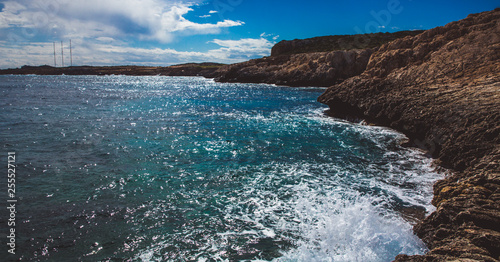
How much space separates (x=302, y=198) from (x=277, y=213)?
1547mm

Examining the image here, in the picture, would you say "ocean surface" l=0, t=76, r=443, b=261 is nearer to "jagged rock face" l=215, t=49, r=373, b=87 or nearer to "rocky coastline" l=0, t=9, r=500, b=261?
"rocky coastline" l=0, t=9, r=500, b=261

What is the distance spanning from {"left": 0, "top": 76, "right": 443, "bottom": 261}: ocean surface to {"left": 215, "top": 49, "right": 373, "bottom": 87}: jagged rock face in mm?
58417

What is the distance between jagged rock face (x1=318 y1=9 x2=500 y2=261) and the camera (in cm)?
630

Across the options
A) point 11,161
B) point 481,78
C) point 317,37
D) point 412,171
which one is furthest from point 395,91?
point 317,37

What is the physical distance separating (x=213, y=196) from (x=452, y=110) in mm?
14030

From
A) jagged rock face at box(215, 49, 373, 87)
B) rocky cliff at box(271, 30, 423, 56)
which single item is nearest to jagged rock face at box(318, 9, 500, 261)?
jagged rock face at box(215, 49, 373, 87)

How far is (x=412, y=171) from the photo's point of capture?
12.7m

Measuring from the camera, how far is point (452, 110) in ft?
48.4

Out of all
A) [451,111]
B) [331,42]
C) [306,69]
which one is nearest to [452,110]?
[451,111]

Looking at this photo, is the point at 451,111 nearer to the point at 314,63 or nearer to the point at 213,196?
the point at 213,196

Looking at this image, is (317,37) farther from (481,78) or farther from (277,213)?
(277,213)

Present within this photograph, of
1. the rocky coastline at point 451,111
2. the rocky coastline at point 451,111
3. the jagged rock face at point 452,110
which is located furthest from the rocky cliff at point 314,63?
the rocky coastline at point 451,111

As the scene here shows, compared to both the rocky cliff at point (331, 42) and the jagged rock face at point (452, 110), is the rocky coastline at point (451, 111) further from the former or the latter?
the rocky cliff at point (331, 42)

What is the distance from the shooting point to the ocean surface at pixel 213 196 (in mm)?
7008
